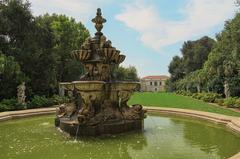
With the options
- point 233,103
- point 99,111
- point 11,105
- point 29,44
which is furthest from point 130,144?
point 29,44

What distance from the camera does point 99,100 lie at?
1259 centimetres

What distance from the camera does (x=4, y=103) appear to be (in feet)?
80.2

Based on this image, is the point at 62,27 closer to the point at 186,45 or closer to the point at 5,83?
the point at 5,83

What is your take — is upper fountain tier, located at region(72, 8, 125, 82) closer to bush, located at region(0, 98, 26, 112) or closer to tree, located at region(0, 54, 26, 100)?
bush, located at region(0, 98, 26, 112)

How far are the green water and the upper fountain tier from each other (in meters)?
2.87

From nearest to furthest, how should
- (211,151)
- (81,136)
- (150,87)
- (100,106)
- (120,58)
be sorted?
1. (211,151)
2. (81,136)
3. (100,106)
4. (120,58)
5. (150,87)

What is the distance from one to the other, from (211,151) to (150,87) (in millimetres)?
153207

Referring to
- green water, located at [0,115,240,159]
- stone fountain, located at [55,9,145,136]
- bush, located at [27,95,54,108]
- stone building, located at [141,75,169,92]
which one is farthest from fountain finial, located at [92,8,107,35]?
stone building, located at [141,75,169,92]

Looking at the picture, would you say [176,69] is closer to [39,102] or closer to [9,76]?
[39,102]

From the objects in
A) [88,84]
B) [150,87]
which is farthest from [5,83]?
[150,87]

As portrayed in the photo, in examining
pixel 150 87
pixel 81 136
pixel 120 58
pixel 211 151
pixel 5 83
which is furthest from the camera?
pixel 150 87

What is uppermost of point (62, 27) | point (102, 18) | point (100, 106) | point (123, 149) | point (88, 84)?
point (62, 27)

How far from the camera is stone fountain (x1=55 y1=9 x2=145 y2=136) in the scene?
11930 millimetres

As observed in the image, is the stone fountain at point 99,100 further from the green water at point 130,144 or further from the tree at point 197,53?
the tree at point 197,53
